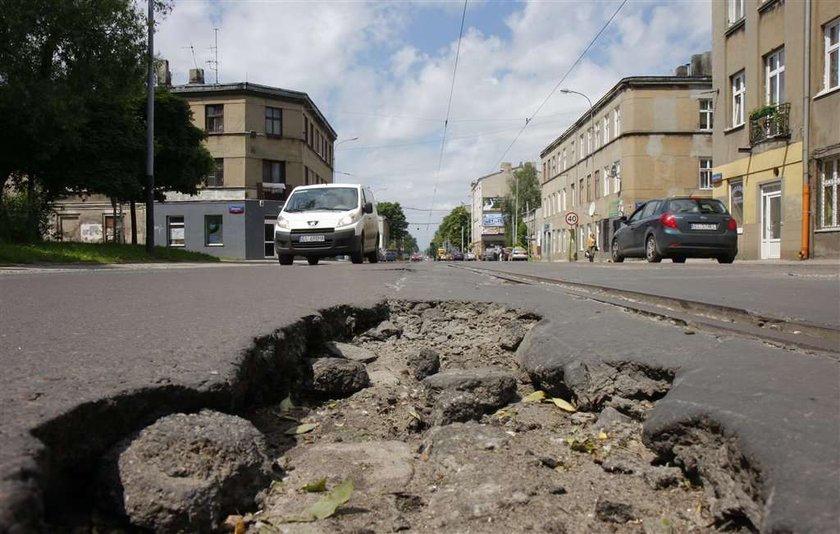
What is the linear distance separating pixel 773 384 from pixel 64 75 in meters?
19.6

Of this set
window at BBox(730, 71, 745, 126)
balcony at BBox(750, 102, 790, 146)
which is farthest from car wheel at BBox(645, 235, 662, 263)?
window at BBox(730, 71, 745, 126)

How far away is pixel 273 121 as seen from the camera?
4162cm

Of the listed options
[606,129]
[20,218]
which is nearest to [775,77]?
[20,218]

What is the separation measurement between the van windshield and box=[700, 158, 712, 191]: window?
29.3 meters

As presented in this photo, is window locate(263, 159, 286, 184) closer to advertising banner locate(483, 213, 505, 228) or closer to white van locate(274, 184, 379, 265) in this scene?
white van locate(274, 184, 379, 265)

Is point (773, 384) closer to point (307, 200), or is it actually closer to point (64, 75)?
point (307, 200)

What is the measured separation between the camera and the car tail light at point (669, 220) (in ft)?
42.7

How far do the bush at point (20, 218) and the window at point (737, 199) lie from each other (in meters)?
20.9

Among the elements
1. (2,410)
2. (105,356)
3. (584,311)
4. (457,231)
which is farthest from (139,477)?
(457,231)

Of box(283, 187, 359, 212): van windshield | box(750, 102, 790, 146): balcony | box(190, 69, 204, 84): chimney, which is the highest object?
box(190, 69, 204, 84): chimney

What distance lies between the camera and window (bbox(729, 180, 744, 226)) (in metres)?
21.2

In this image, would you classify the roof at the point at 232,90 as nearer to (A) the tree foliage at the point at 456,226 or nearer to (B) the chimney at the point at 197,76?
(B) the chimney at the point at 197,76

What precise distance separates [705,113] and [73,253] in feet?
114

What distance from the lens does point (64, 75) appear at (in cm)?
1738
